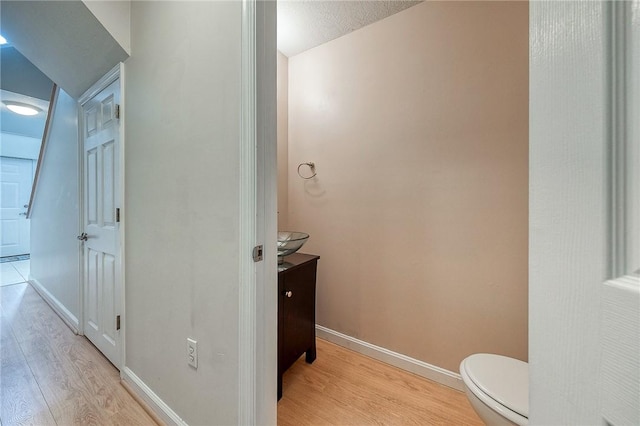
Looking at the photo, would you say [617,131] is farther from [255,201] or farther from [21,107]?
[21,107]

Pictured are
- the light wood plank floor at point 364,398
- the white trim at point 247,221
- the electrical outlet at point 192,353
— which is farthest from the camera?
the light wood plank floor at point 364,398

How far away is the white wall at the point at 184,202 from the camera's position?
959 millimetres

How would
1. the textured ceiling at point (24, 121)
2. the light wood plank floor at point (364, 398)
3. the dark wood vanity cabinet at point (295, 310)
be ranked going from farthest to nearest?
the textured ceiling at point (24, 121), the dark wood vanity cabinet at point (295, 310), the light wood plank floor at point (364, 398)

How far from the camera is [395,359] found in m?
1.73

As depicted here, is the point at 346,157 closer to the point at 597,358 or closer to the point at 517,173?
the point at 517,173

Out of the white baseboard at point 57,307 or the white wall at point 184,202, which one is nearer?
the white wall at point 184,202

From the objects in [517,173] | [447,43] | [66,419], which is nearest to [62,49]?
[66,419]

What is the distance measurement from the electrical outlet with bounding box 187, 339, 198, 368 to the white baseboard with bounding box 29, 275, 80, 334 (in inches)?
70.9

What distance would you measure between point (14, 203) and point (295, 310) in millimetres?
6674

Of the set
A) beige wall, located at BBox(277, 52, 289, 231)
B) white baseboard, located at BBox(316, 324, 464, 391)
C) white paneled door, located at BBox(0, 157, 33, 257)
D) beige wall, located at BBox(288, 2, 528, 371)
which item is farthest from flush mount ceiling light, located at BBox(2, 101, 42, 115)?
white baseboard, located at BBox(316, 324, 464, 391)

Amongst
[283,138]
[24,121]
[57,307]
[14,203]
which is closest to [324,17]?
[283,138]

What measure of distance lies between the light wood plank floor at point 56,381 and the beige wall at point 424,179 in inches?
55.1

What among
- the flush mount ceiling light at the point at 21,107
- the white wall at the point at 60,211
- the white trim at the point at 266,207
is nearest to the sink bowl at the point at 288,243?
the white trim at the point at 266,207

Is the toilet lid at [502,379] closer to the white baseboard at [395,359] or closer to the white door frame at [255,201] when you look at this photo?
the white baseboard at [395,359]
